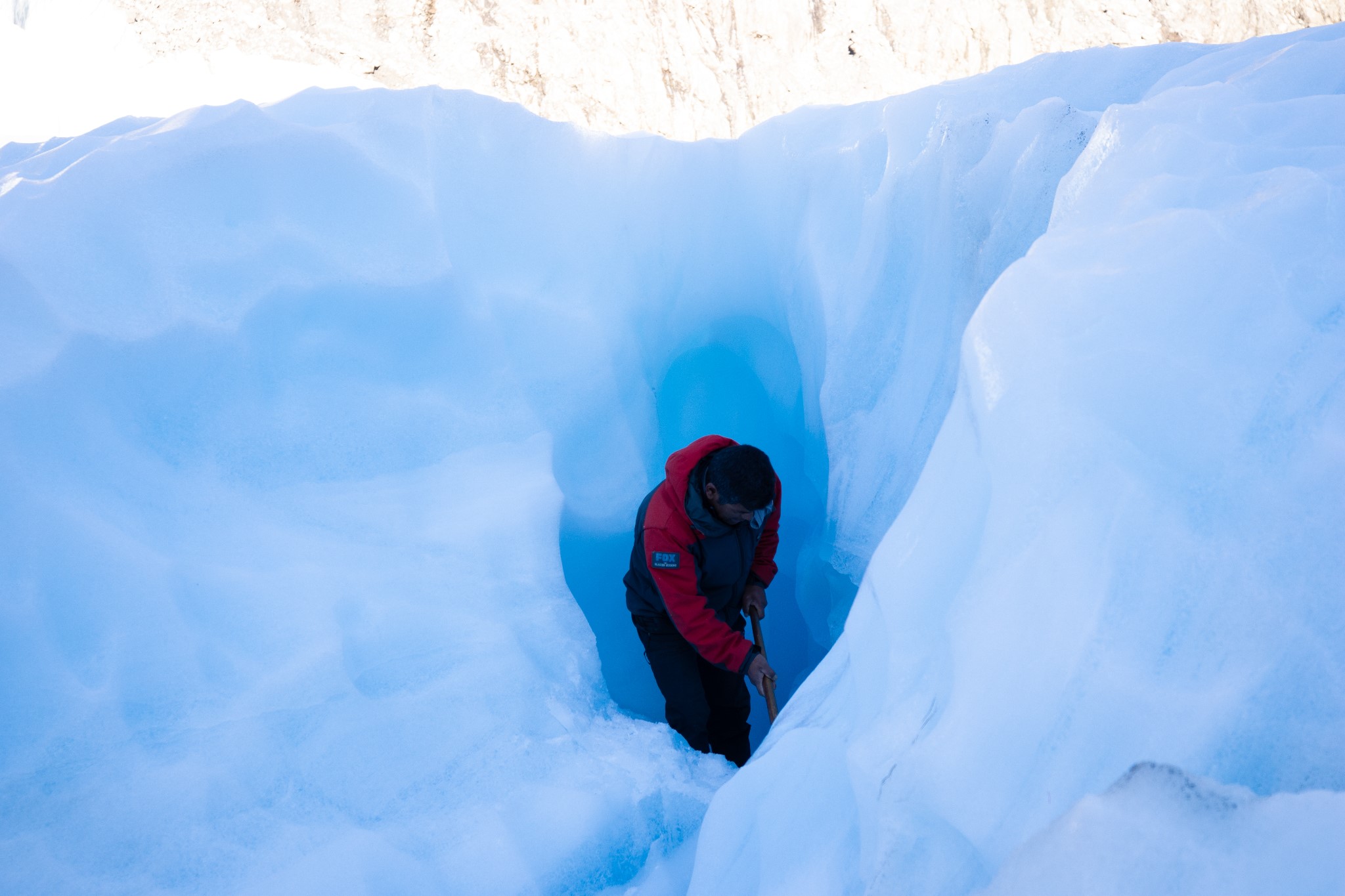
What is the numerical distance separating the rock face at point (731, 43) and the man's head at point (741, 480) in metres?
6.66

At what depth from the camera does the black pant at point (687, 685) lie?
6.50 ft

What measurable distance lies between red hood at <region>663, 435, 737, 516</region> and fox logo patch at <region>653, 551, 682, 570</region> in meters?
0.09

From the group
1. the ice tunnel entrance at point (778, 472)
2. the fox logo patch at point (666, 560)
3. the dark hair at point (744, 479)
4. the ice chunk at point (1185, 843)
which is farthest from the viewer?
the ice tunnel entrance at point (778, 472)

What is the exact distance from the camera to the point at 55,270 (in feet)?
5.49

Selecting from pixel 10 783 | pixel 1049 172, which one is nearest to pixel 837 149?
pixel 1049 172

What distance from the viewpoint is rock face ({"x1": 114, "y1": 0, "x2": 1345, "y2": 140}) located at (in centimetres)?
740

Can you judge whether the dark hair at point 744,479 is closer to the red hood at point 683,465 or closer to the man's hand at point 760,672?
the red hood at point 683,465

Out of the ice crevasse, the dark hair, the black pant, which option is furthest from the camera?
the black pant

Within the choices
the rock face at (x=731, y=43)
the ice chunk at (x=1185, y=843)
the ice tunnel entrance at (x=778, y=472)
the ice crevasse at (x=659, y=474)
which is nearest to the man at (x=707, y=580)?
the ice crevasse at (x=659, y=474)

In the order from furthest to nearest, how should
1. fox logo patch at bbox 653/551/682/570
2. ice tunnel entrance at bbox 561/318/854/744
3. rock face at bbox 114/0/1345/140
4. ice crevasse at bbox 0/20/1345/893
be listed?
rock face at bbox 114/0/1345/140
ice tunnel entrance at bbox 561/318/854/744
fox logo patch at bbox 653/551/682/570
ice crevasse at bbox 0/20/1345/893

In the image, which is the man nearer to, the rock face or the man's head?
the man's head

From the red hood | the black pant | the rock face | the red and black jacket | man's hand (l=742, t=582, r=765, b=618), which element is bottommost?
the black pant

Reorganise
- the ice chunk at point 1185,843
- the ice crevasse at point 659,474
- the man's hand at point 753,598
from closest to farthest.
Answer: the ice chunk at point 1185,843 < the ice crevasse at point 659,474 < the man's hand at point 753,598

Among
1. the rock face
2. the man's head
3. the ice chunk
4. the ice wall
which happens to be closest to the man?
the man's head
